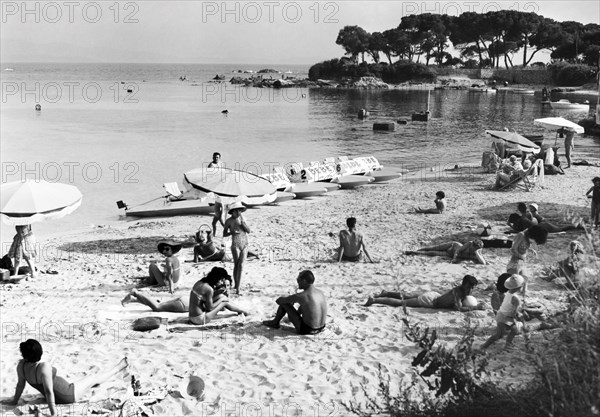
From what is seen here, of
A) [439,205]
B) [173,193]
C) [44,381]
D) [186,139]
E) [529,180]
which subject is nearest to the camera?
[44,381]

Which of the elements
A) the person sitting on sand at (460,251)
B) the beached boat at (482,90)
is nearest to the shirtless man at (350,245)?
the person sitting on sand at (460,251)

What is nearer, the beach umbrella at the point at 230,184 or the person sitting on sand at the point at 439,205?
the beach umbrella at the point at 230,184

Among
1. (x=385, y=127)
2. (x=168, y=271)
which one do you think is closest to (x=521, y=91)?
(x=385, y=127)

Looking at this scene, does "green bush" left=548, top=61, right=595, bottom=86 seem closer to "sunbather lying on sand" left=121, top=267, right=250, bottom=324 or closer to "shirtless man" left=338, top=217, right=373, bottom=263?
"shirtless man" left=338, top=217, right=373, bottom=263

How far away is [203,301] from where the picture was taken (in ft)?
27.3

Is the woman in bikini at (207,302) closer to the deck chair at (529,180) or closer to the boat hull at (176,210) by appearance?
the boat hull at (176,210)

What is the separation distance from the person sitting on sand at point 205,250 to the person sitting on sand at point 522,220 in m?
5.42

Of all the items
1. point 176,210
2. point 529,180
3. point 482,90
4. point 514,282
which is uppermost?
point 482,90

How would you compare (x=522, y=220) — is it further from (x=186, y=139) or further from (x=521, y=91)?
(x=521, y=91)

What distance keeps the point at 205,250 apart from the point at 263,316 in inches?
120

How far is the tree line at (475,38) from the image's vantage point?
10094 cm

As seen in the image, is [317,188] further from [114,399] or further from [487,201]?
[114,399]

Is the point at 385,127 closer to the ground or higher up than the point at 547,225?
higher up

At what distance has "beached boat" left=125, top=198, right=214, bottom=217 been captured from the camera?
16.6 m
